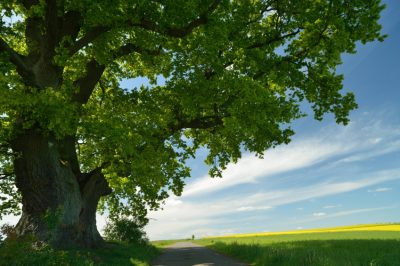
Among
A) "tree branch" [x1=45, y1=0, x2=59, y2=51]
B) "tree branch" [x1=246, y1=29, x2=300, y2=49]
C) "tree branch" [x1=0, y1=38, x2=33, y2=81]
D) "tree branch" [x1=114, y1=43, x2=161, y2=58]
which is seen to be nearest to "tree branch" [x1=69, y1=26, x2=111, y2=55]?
"tree branch" [x1=45, y1=0, x2=59, y2=51]

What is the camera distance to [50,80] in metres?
19.4

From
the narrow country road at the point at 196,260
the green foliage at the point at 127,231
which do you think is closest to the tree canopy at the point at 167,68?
the narrow country road at the point at 196,260

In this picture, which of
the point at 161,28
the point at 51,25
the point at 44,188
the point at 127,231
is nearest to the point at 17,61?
the point at 51,25

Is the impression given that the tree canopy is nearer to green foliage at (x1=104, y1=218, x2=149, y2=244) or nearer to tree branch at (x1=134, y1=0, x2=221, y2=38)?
tree branch at (x1=134, y1=0, x2=221, y2=38)

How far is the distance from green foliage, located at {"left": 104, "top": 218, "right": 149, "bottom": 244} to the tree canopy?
1035cm

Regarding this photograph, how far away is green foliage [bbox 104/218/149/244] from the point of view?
33062 mm

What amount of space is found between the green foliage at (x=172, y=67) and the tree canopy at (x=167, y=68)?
54mm

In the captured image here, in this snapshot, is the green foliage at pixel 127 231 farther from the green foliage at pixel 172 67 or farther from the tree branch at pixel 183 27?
the tree branch at pixel 183 27

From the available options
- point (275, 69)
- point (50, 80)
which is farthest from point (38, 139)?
point (275, 69)

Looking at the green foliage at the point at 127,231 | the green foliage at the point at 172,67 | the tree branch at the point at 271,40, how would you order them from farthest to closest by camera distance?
the green foliage at the point at 127,231 → the tree branch at the point at 271,40 → the green foliage at the point at 172,67

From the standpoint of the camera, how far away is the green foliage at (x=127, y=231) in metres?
33.1

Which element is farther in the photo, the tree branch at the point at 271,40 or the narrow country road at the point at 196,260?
the tree branch at the point at 271,40

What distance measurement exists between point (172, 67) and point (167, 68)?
7.53 feet

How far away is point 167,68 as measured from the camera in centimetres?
2336
